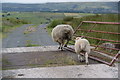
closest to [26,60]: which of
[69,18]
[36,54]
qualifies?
[36,54]

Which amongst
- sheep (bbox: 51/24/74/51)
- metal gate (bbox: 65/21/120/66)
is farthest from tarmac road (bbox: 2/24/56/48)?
sheep (bbox: 51/24/74/51)

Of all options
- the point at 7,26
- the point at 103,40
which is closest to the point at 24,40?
the point at 103,40

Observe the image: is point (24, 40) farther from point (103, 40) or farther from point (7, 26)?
point (7, 26)

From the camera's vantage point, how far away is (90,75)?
7301 mm

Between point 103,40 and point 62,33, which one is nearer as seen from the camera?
point 103,40

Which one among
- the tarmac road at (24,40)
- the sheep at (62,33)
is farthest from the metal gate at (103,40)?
the tarmac road at (24,40)

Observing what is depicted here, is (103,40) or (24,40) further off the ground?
(103,40)

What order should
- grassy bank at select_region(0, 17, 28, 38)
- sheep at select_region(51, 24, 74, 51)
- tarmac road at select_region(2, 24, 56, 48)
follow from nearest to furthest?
sheep at select_region(51, 24, 74, 51), tarmac road at select_region(2, 24, 56, 48), grassy bank at select_region(0, 17, 28, 38)

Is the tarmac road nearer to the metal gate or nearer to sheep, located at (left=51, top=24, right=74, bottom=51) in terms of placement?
the metal gate

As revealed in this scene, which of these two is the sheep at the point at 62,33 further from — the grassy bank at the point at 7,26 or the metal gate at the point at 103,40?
the grassy bank at the point at 7,26

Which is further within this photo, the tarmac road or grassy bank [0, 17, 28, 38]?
grassy bank [0, 17, 28, 38]

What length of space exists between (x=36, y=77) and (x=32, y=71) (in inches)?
25.3

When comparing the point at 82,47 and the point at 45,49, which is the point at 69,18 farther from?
the point at 82,47

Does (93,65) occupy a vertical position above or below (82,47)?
below
